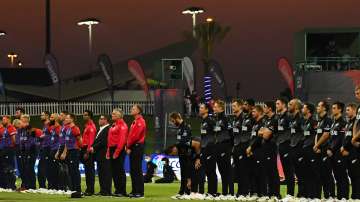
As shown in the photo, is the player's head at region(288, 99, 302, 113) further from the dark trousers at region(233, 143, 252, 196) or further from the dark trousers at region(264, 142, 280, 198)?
the dark trousers at region(233, 143, 252, 196)

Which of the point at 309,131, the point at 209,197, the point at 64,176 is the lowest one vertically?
the point at 209,197

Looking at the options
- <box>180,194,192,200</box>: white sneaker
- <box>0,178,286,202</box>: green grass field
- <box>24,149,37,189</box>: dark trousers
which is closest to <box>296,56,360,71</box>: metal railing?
<box>0,178,286,202</box>: green grass field

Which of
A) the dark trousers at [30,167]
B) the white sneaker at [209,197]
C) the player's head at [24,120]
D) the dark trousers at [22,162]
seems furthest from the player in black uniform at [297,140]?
the dark trousers at [22,162]

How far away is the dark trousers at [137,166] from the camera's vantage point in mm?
21219

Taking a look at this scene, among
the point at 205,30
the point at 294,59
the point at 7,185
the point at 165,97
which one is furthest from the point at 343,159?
the point at 205,30

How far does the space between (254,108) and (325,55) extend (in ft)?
122

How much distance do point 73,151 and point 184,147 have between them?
3.56 m

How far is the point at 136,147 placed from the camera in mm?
21203

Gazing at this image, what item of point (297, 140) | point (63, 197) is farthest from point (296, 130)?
point (63, 197)

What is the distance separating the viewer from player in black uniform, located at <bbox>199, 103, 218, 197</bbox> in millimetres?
19906

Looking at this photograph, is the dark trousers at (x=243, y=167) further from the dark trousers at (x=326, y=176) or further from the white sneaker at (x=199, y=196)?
the dark trousers at (x=326, y=176)

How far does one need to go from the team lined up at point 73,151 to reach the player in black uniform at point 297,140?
3900 millimetres

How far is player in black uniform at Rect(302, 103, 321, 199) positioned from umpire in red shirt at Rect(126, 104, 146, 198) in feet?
13.7

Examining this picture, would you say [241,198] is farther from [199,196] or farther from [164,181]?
[164,181]
